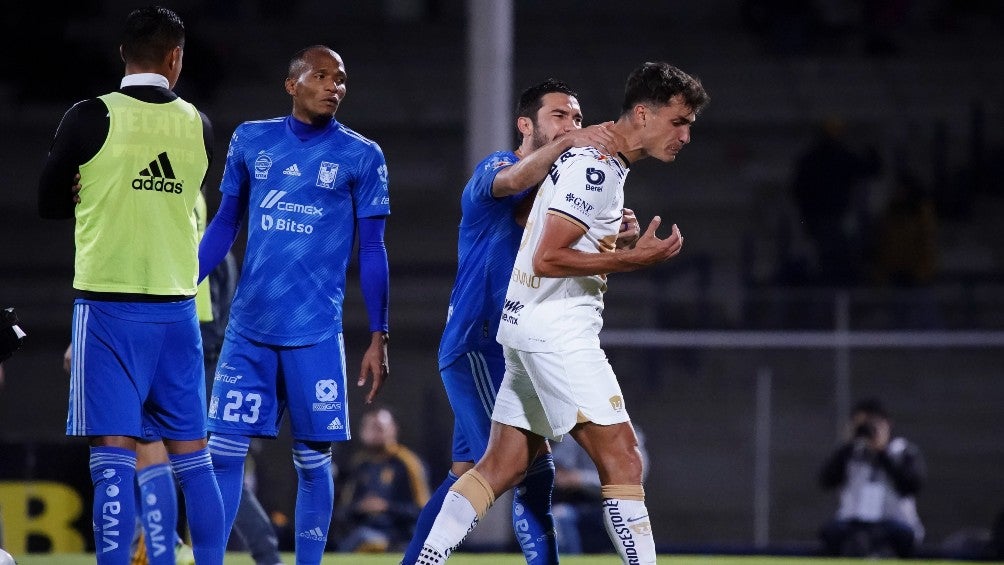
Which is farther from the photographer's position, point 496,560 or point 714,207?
point 714,207

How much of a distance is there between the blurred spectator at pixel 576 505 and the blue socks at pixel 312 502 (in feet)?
13.7

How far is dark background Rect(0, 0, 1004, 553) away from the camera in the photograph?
1107 cm

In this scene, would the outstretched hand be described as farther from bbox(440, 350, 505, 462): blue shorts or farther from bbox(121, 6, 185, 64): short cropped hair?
bbox(121, 6, 185, 64): short cropped hair

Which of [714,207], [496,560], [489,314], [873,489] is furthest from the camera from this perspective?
[714,207]

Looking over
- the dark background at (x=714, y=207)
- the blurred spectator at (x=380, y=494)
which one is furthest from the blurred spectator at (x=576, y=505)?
the blurred spectator at (x=380, y=494)

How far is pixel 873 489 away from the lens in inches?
388

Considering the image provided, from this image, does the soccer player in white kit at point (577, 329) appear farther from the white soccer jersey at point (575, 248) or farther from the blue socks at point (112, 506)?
the blue socks at point (112, 506)

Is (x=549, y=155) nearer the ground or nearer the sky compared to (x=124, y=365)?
nearer the sky

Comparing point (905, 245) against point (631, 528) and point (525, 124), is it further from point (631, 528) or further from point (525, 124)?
point (631, 528)

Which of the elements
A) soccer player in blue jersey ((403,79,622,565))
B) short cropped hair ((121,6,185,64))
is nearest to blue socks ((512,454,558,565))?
soccer player in blue jersey ((403,79,622,565))

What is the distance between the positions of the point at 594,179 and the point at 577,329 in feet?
1.60

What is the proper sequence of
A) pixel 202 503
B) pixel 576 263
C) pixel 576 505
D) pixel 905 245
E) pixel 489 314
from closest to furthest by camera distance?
pixel 576 263, pixel 202 503, pixel 489 314, pixel 576 505, pixel 905 245

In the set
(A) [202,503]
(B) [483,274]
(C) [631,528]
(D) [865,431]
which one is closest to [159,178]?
(A) [202,503]

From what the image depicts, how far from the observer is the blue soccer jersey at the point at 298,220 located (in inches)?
211
